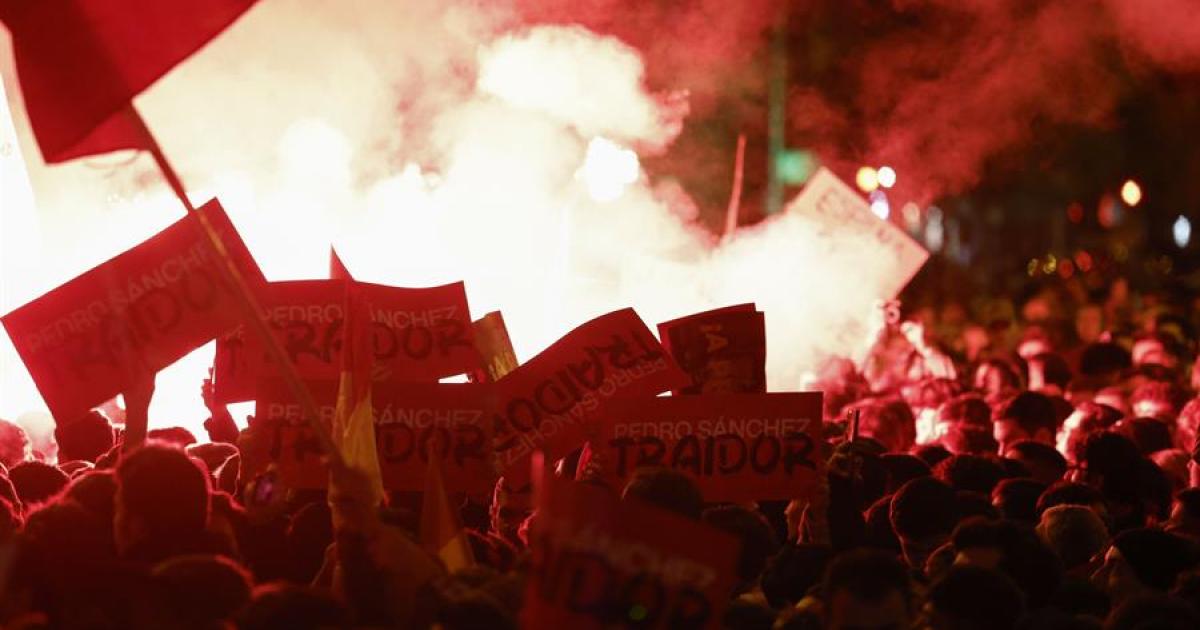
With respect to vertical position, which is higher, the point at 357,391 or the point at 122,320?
the point at 122,320

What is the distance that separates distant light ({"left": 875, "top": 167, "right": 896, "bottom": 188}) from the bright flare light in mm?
4705

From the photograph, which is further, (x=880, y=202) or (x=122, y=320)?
(x=880, y=202)

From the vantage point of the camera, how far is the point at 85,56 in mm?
4977

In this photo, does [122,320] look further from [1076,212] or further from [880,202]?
[1076,212]

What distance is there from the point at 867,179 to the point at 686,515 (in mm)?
14702

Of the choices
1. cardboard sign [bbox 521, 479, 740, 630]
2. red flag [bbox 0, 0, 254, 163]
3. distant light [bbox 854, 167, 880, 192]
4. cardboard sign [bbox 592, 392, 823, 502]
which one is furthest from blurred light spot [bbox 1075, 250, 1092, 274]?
cardboard sign [bbox 521, 479, 740, 630]

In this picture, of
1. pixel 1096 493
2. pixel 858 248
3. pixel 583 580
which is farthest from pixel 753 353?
pixel 858 248

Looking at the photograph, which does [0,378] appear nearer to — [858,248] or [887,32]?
[858,248]

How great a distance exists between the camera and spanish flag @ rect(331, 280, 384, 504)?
5.45 m

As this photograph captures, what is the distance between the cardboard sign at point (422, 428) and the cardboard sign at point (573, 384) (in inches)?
7.0

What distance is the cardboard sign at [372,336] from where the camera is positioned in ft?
22.0

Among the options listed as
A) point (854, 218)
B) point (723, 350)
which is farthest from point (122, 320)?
point (854, 218)

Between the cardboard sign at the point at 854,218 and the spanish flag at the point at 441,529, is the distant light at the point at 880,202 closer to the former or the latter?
the cardboard sign at the point at 854,218

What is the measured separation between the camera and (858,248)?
12.3m
